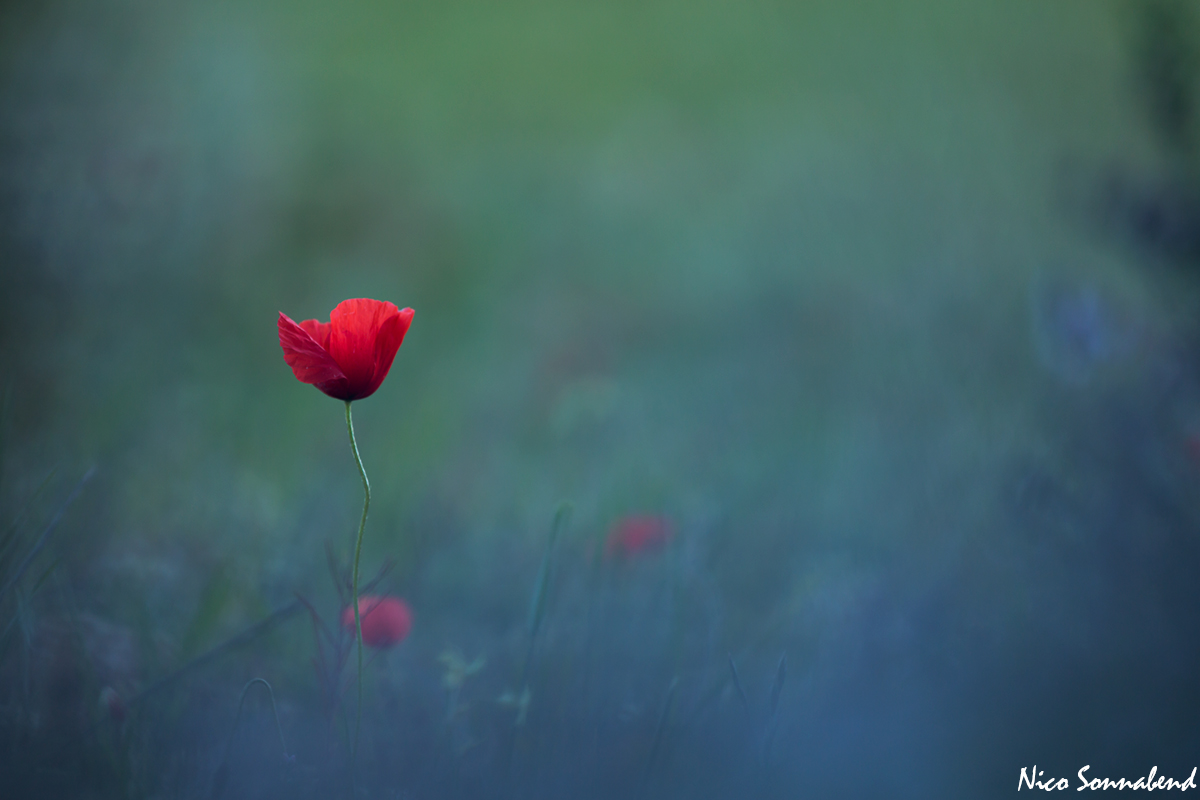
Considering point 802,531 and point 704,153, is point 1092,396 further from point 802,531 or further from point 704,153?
point 704,153

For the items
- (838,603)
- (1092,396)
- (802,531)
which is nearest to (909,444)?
(802,531)

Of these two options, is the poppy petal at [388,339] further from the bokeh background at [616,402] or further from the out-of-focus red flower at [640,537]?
the out-of-focus red flower at [640,537]

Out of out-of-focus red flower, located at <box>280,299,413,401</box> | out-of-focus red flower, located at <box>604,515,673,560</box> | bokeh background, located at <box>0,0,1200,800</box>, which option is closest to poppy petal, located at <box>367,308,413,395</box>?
out-of-focus red flower, located at <box>280,299,413,401</box>

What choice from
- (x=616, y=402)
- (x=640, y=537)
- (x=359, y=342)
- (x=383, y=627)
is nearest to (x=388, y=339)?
(x=359, y=342)

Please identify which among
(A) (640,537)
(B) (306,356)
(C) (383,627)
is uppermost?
(A) (640,537)

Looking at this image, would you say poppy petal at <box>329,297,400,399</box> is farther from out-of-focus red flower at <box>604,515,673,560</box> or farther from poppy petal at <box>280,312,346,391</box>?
out-of-focus red flower at <box>604,515,673,560</box>

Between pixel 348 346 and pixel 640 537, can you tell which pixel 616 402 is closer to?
pixel 640 537
